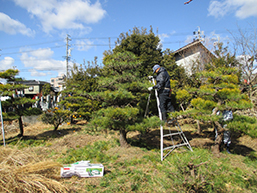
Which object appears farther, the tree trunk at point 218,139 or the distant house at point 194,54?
the distant house at point 194,54

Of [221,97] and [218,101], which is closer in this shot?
[221,97]

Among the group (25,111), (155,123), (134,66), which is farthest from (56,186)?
(25,111)

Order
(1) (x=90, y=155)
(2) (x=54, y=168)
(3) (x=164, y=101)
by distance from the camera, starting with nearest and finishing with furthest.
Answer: (2) (x=54, y=168) < (3) (x=164, y=101) < (1) (x=90, y=155)

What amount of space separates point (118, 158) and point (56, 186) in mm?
1991

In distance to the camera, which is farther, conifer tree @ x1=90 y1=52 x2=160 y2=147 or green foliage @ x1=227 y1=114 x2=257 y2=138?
conifer tree @ x1=90 y1=52 x2=160 y2=147

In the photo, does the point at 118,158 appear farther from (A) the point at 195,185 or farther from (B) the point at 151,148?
(A) the point at 195,185

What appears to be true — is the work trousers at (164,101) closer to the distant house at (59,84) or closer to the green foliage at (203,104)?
the green foliage at (203,104)

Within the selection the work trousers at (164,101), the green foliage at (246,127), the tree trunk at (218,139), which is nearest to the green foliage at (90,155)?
the work trousers at (164,101)

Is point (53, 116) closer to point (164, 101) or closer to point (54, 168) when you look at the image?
point (54, 168)

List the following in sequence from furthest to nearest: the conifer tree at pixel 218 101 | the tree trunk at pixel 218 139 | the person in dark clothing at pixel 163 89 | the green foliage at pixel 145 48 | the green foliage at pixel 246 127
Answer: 1. the green foliage at pixel 145 48
2. the tree trunk at pixel 218 139
3. the person in dark clothing at pixel 163 89
4. the conifer tree at pixel 218 101
5. the green foliage at pixel 246 127

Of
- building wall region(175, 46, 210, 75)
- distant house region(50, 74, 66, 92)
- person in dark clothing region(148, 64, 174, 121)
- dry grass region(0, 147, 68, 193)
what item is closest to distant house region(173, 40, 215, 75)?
building wall region(175, 46, 210, 75)

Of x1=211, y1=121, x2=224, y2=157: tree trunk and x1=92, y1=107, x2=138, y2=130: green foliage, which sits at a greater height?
x1=92, y1=107, x2=138, y2=130: green foliage

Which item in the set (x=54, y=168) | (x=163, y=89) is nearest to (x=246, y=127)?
(x=163, y=89)

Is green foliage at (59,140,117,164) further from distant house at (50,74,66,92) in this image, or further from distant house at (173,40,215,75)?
distant house at (50,74,66,92)
